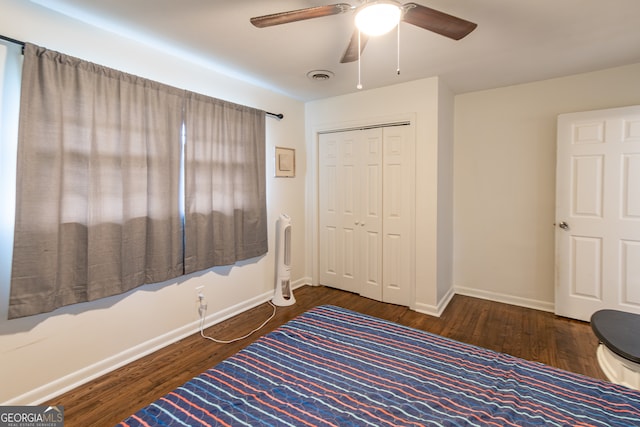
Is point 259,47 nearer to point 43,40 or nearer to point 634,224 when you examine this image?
point 43,40

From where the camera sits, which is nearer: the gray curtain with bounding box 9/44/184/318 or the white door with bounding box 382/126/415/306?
the gray curtain with bounding box 9/44/184/318

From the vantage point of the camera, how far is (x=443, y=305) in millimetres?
3154

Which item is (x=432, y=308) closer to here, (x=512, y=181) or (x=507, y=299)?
(x=507, y=299)

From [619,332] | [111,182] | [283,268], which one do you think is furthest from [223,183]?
[619,332]

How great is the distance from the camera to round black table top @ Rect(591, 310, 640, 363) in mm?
1312

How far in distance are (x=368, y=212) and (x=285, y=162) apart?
115cm

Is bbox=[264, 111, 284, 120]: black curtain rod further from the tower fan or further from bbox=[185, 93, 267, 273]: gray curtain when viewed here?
the tower fan

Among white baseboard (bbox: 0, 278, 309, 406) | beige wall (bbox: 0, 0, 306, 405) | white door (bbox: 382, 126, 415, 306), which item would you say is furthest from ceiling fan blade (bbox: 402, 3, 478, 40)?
white baseboard (bbox: 0, 278, 309, 406)

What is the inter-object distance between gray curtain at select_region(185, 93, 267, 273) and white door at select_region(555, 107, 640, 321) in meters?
3.02

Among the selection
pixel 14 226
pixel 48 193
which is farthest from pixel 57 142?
pixel 14 226

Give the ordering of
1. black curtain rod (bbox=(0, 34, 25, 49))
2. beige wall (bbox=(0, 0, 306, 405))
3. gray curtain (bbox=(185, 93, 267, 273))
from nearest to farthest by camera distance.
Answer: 1. black curtain rod (bbox=(0, 34, 25, 49))
2. beige wall (bbox=(0, 0, 306, 405))
3. gray curtain (bbox=(185, 93, 267, 273))

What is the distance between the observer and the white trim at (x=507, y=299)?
10.1 feet

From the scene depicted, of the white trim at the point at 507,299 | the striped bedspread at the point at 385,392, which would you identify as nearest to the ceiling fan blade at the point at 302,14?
the striped bedspread at the point at 385,392

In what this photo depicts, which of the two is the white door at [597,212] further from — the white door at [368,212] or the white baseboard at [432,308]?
the white door at [368,212]
